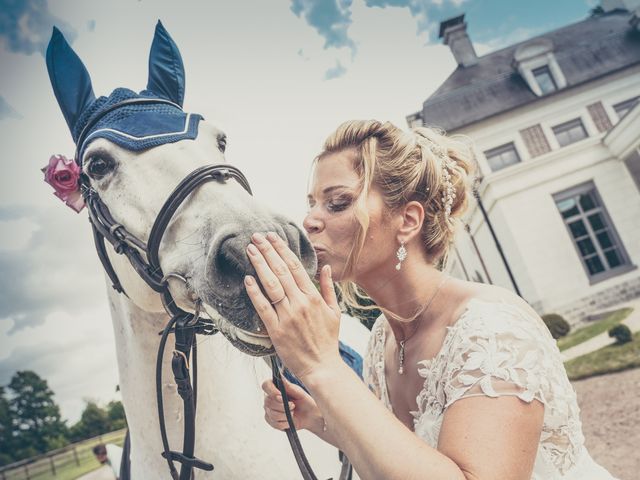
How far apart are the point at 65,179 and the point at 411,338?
1882 millimetres

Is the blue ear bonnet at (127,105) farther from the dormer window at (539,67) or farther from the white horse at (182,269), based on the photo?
the dormer window at (539,67)

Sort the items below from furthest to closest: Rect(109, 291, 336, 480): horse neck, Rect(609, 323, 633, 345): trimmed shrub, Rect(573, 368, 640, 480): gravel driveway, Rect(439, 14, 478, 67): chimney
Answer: Rect(439, 14, 478, 67): chimney → Rect(609, 323, 633, 345): trimmed shrub → Rect(573, 368, 640, 480): gravel driveway → Rect(109, 291, 336, 480): horse neck

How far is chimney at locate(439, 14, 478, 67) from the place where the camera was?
945 inches

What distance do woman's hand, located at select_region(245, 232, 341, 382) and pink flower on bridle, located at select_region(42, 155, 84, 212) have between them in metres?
1.41

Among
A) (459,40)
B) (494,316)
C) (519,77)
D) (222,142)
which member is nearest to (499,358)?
(494,316)

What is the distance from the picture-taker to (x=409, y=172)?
6.45 feet

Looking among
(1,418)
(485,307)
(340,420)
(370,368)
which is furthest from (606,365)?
(1,418)

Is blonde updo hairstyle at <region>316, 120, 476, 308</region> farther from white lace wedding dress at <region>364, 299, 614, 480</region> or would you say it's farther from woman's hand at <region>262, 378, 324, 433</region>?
woman's hand at <region>262, 378, 324, 433</region>

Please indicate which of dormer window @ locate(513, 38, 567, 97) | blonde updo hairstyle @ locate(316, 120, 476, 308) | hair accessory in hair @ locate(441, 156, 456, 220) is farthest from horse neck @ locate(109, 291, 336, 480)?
dormer window @ locate(513, 38, 567, 97)

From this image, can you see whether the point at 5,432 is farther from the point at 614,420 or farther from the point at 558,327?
the point at 614,420

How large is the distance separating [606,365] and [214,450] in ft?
27.0

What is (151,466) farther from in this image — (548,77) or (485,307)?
(548,77)

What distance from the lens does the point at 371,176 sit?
1.91 metres

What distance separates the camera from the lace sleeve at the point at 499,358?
131cm
